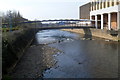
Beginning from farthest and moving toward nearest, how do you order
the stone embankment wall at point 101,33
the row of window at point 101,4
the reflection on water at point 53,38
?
1. the row of window at point 101,4
2. the reflection on water at point 53,38
3. the stone embankment wall at point 101,33

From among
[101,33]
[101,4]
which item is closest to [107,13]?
[101,4]

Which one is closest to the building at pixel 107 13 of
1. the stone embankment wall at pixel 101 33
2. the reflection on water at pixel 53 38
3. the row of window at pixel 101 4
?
the row of window at pixel 101 4

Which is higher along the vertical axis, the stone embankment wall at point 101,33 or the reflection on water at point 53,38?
the stone embankment wall at point 101,33

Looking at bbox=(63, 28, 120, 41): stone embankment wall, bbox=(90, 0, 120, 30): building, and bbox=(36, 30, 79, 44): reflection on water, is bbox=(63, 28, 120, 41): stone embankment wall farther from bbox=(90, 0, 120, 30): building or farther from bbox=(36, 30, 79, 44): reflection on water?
bbox=(36, 30, 79, 44): reflection on water

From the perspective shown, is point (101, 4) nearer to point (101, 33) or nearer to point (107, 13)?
point (107, 13)

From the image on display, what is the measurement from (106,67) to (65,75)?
2.80 meters

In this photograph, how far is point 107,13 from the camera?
103ft

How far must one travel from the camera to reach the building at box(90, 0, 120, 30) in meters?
27.3

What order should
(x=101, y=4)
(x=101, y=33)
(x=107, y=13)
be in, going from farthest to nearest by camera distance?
(x=101, y=4) → (x=107, y=13) → (x=101, y=33)

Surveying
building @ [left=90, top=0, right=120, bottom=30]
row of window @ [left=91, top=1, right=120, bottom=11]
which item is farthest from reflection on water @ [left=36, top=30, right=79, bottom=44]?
row of window @ [left=91, top=1, right=120, bottom=11]

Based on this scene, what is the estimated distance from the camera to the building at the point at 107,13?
89.7ft

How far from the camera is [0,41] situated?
10914 millimetres

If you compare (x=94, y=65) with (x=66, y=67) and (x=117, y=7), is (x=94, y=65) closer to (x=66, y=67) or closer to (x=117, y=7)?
(x=66, y=67)

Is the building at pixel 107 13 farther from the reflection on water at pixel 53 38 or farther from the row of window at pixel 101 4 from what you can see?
the reflection on water at pixel 53 38
